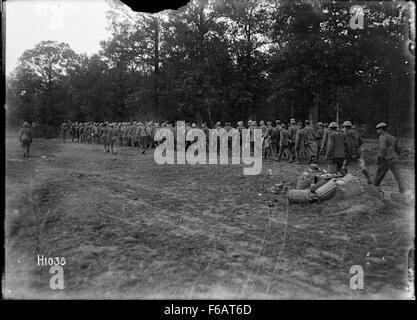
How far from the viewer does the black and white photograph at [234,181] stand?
5.50m

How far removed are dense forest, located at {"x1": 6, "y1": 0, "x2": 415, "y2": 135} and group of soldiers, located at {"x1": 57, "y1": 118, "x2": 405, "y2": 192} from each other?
6.73ft

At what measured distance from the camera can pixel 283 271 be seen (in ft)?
18.7

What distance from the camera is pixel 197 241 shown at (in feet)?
23.0

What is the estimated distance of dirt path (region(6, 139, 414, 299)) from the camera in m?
5.25

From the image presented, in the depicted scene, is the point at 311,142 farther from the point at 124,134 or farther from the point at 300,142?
the point at 124,134

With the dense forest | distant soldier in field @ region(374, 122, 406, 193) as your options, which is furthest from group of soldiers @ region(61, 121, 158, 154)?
distant soldier in field @ region(374, 122, 406, 193)

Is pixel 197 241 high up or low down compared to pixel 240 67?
down

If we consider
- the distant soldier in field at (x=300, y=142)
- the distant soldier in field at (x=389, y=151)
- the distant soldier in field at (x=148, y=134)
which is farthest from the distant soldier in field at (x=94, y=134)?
the distant soldier in field at (x=389, y=151)

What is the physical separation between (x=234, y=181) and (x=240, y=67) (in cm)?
1907
